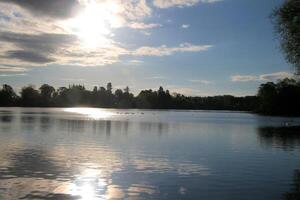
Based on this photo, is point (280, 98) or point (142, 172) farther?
point (280, 98)

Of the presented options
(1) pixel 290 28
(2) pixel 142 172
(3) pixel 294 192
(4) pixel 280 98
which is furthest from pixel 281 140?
(4) pixel 280 98

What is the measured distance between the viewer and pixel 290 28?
3466cm

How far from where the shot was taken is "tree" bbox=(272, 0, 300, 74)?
112 ft

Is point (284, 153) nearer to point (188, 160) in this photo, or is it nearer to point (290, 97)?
point (188, 160)

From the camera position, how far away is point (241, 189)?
70.2 feet

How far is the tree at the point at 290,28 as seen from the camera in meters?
34.2

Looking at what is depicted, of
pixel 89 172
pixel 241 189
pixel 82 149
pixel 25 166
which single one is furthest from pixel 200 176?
pixel 82 149

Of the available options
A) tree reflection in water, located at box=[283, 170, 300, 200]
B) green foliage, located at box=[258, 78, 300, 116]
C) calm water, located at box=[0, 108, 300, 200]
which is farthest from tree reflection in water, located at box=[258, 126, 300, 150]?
green foliage, located at box=[258, 78, 300, 116]

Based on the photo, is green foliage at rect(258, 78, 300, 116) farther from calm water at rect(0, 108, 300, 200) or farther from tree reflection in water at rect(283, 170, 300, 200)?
tree reflection in water at rect(283, 170, 300, 200)

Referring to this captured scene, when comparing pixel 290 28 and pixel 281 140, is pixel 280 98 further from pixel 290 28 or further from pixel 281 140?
pixel 290 28

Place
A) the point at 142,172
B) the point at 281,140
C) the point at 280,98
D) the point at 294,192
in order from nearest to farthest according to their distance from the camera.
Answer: the point at 294,192 < the point at 142,172 < the point at 281,140 < the point at 280,98

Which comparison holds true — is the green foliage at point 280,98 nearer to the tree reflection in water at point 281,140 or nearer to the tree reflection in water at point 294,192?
the tree reflection in water at point 281,140

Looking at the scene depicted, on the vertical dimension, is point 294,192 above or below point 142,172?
below

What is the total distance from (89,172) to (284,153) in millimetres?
19859
